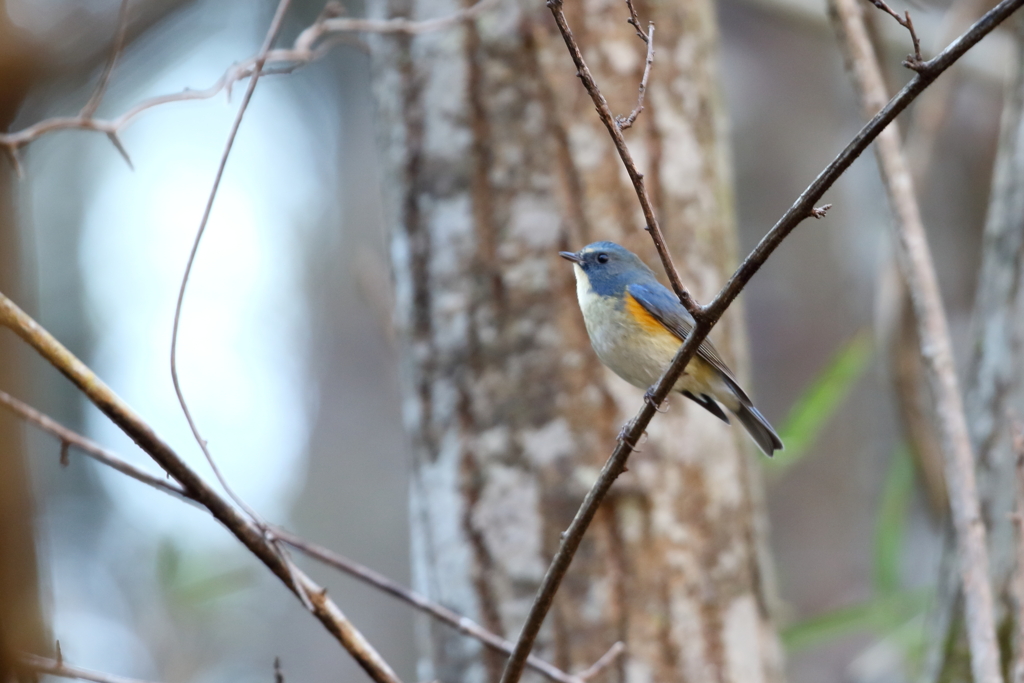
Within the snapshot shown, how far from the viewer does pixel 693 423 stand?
2.87 meters

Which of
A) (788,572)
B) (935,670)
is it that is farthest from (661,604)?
(788,572)

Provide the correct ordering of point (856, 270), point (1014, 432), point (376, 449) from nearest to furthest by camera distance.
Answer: point (1014, 432) < point (856, 270) < point (376, 449)

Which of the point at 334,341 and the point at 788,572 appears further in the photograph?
the point at 334,341

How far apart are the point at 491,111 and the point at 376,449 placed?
754 centimetres

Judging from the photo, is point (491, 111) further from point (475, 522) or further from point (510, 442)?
point (475, 522)

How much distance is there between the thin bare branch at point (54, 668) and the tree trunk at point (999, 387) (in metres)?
2.49

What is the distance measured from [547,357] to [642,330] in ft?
1.17

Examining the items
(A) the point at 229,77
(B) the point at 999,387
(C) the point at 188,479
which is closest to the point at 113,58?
(A) the point at 229,77

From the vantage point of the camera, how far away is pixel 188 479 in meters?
1.43

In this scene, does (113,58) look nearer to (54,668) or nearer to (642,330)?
(54,668)

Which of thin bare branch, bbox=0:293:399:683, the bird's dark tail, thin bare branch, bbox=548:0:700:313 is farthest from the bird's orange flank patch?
thin bare branch, bbox=0:293:399:683

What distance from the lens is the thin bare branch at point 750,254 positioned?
3.68ft

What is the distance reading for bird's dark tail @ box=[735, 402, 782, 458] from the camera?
2804 mm

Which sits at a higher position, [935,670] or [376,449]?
[376,449]
